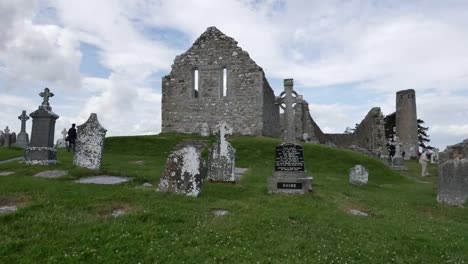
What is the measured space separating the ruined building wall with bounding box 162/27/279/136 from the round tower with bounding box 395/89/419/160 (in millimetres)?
29873

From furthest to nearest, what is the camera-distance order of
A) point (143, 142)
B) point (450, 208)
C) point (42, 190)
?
point (143, 142) < point (450, 208) < point (42, 190)

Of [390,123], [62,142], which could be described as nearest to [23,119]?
[62,142]

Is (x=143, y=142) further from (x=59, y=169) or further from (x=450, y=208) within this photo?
(x=450, y=208)

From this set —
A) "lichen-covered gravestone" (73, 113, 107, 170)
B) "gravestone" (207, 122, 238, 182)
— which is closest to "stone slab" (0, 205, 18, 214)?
"lichen-covered gravestone" (73, 113, 107, 170)

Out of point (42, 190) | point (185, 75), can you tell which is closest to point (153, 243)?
point (42, 190)

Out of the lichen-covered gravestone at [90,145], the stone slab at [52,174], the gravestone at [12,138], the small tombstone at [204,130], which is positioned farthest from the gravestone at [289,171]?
the gravestone at [12,138]

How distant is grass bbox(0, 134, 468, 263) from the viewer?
21.2ft

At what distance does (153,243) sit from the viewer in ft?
22.1

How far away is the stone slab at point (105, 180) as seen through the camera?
12.1 metres

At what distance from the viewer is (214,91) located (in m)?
32.0

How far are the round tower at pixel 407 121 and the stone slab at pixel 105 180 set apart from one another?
159ft

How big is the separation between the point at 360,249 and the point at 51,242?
5.53 m

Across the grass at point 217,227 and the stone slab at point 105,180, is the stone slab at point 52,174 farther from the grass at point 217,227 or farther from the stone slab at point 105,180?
the stone slab at point 105,180

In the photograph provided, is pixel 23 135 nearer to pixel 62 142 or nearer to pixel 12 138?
pixel 12 138
